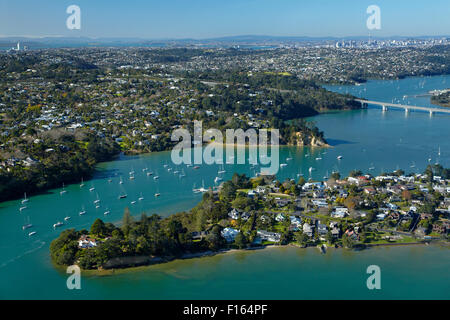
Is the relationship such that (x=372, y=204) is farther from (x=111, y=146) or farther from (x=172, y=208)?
(x=111, y=146)

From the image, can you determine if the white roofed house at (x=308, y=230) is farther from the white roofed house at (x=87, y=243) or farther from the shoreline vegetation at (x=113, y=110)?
the shoreline vegetation at (x=113, y=110)

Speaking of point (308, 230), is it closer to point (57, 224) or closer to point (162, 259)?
point (162, 259)

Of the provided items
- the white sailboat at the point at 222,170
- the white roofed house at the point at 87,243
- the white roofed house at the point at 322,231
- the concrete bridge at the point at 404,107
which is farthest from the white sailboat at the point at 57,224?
the concrete bridge at the point at 404,107

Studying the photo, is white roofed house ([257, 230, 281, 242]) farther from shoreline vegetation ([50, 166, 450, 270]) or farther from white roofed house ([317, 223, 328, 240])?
white roofed house ([317, 223, 328, 240])

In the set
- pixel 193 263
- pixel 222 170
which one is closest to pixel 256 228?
pixel 193 263

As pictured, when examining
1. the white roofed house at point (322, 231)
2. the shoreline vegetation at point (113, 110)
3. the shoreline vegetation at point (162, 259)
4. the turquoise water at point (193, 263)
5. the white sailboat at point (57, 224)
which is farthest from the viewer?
the shoreline vegetation at point (113, 110)

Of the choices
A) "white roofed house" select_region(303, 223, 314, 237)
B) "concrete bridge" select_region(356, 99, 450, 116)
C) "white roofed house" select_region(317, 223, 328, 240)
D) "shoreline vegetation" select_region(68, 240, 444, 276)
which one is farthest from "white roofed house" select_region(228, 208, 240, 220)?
"concrete bridge" select_region(356, 99, 450, 116)

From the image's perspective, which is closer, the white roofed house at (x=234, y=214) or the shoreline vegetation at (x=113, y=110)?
the white roofed house at (x=234, y=214)
